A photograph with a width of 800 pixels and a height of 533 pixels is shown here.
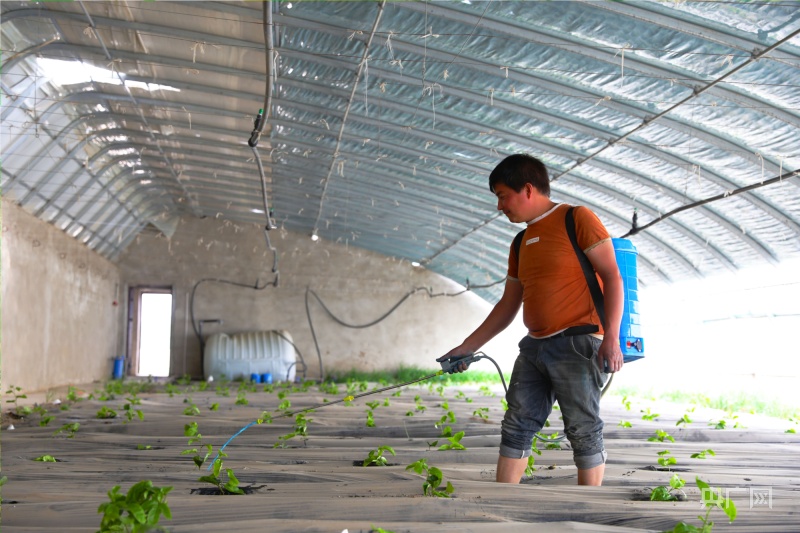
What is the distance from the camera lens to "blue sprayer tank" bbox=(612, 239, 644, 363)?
372 centimetres

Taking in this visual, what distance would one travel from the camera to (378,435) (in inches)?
257

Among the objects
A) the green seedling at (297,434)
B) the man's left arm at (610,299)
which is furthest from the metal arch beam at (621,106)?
the man's left arm at (610,299)

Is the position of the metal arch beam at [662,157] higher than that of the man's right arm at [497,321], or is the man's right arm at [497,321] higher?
the metal arch beam at [662,157]

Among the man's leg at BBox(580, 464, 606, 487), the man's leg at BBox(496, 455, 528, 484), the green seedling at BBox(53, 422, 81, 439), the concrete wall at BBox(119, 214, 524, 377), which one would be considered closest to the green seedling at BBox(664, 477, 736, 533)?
the man's leg at BBox(580, 464, 606, 487)

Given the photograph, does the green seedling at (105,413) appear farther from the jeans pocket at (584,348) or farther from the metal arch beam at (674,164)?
the jeans pocket at (584,348)

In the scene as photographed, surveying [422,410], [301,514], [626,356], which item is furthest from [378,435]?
[301,514]

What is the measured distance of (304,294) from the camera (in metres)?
19.9

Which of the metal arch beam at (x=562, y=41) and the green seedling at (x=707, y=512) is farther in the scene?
the metal arch beam at (x=562, y=41)

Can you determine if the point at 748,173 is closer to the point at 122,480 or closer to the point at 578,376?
the point at 578,376

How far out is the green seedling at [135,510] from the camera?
228 cm

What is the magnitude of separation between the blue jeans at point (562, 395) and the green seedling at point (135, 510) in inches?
69.0

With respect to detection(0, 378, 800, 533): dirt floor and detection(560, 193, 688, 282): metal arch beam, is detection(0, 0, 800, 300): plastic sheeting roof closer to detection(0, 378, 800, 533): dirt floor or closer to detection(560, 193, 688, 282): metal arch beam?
detection(560, 193, 688, 282): metal arch beam

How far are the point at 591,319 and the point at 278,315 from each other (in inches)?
656

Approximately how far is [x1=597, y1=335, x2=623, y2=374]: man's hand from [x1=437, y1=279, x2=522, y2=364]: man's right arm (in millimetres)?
→ 667
